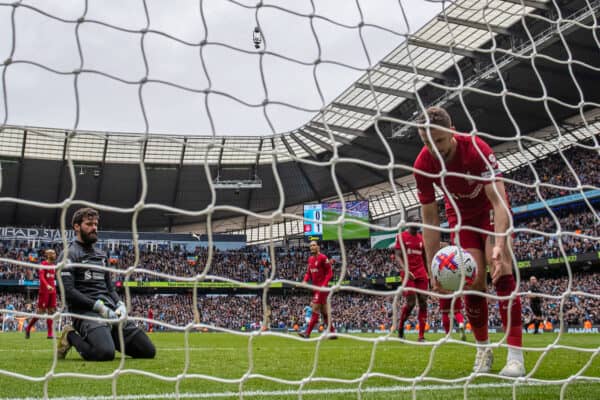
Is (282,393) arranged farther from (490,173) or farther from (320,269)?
(320,269)

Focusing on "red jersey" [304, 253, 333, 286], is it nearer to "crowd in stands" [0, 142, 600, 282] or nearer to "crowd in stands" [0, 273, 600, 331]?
"crowd in stands" [0, 142, 600, 282]

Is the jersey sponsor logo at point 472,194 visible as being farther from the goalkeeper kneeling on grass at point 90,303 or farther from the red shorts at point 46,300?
the red shorts at point 46,300

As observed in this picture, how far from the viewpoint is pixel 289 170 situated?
38.5 m

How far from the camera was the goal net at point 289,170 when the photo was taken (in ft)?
10.0

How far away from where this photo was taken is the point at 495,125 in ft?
96.8

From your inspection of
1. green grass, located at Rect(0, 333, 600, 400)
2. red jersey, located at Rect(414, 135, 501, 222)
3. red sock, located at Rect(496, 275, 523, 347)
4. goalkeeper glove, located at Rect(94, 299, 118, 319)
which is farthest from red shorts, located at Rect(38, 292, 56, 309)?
red sock, located at Rect(496, 275, 523, 347)

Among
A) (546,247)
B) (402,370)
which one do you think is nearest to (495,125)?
(546,247)

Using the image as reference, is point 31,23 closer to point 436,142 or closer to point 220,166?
point 436,142

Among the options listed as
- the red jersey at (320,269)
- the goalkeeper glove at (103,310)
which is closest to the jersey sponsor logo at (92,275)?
the goalkeeper glove at (103,310)

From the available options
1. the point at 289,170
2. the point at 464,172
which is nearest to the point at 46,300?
the point at 464,172

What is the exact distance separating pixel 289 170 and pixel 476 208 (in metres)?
34.3

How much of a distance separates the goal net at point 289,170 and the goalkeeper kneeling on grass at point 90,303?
18cm

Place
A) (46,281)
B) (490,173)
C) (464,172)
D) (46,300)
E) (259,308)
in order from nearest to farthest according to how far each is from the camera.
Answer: (490,173)
(464,172)
(46,281)
(46,300)
(259,308)

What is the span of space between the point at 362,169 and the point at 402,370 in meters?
33.6
